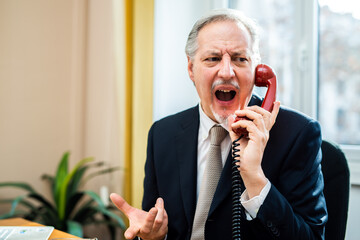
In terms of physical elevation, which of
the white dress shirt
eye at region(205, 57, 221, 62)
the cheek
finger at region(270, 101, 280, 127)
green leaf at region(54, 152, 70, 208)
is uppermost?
eye at region(205, 57, 221, 62)

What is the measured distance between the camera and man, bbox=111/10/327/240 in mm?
1090

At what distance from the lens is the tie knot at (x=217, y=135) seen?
1.34 m

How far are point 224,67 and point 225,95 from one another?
0.44 ft

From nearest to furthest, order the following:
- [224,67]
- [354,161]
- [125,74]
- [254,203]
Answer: [254,203], [224,67], [354,161], [125,74]

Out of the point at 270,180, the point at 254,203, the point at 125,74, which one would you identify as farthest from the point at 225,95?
the point at 125,74

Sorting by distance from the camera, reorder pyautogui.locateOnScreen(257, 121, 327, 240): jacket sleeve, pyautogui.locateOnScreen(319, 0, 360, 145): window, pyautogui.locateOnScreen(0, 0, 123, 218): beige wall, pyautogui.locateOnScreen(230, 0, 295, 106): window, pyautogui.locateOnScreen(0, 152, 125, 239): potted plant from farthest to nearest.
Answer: pyautogui.locateOnScreen(0, 0, 123, 218): beige wall < pyautogui.locateOnScreen(0, 152, 125, 239): potted plant < pyautogui.locateOnScreen(230, 0, 295, 106): window < pyautogui.locateOnScreen(319, 0, 360, 145): window < pyautogui.locateOnScreen(257, 121, 327, 240): jacket sleeve

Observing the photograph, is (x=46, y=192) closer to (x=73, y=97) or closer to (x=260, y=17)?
(x=73, y=97)

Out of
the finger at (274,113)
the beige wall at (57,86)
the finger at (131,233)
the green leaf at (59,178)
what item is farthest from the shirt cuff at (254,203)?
the green leaf at (59,178)

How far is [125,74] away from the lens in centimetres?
238

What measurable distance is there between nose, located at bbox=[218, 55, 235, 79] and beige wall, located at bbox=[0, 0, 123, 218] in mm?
1325

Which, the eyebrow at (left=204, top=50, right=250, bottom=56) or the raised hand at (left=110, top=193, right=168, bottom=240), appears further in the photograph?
the eyebrow at (left=204, top=50, right=250, bottom=56)

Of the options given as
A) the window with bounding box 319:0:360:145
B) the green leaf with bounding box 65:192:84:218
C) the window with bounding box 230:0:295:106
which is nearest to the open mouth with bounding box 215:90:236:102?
the window with bounding box 230:0:295:106

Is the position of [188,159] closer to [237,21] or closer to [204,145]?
[204,145]

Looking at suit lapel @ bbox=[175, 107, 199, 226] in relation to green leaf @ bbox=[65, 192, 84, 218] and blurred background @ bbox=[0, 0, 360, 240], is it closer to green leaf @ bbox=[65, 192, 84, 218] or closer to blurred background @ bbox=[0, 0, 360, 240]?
blurred background @ bbox=[0, 0, 360, 240]
